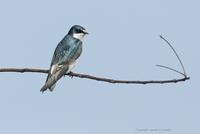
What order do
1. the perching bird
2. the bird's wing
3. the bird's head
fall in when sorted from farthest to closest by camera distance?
the bird's head → the bird's wing → the perching bird

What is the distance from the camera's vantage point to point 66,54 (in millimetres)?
7918

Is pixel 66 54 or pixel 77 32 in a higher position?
pixel 77 32

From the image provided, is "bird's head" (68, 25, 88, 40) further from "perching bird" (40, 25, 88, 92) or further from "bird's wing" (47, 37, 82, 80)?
"bird's wing" (47, 37, 82, 80)

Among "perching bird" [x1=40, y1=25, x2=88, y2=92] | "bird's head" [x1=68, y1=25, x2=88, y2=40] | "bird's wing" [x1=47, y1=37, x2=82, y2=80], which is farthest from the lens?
"bird's head" [x1=68, y1=25, x2=88, y2=40]

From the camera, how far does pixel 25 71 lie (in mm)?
4543

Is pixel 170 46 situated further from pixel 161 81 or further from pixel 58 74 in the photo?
pixel 58 74

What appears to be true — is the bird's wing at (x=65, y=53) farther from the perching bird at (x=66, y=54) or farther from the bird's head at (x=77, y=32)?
the bird's head at (x=77, y=32)

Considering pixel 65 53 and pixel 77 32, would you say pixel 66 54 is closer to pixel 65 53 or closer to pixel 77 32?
pixel 65 53

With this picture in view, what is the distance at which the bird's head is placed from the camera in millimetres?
8455

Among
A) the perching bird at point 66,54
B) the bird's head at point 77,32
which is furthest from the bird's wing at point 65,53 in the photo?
the bird's head at point 77,32

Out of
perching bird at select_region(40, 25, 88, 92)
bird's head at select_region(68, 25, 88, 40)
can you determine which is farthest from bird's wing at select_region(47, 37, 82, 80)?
bird's head at select_region(68, 25, 88, 40)

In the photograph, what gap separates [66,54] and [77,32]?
0.72 meters

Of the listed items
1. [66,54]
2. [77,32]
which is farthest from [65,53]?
[77,32]

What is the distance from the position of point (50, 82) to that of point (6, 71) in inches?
82.9
